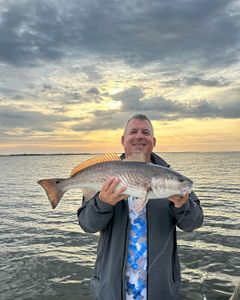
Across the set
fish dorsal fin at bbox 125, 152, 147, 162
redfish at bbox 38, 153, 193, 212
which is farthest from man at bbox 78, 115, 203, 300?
fish dorsal fin at bbox 125, 152, 147, 162

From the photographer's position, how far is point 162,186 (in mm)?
4039

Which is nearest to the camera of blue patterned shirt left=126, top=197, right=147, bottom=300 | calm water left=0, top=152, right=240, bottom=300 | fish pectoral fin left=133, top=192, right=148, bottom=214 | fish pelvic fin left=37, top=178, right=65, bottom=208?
fish pectoral fin left=133, top=192, right=148, bottom=214

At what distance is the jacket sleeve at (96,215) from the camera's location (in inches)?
159

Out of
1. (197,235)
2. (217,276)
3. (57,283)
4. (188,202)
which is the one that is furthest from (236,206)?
(188,202)

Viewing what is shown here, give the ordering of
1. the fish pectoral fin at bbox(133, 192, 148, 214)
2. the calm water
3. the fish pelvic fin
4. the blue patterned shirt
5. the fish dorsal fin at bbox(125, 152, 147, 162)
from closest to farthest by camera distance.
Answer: the fish pectoral fin at bbox(133, 192, 148, 214) < the blue patterned shirt < the fish dorsal fin at bbox(125, 152, 147, 162) < the fish pelvic fin < the calm water

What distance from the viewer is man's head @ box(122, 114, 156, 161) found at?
14.6 ft

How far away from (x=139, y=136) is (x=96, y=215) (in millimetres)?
1147

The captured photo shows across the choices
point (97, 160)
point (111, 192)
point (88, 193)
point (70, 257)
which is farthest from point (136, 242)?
point (70, 257)

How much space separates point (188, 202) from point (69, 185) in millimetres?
1639

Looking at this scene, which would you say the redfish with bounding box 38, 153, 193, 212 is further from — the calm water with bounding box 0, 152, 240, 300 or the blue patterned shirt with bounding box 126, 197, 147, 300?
the calm water with bounding box 0, 152, 240, 300

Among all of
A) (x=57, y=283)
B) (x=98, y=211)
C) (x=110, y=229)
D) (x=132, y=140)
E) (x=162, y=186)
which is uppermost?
(x=132, y=140)

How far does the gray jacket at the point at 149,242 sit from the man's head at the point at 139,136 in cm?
69

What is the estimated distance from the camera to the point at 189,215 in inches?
160

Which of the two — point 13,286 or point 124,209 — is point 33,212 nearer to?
point 13,286
